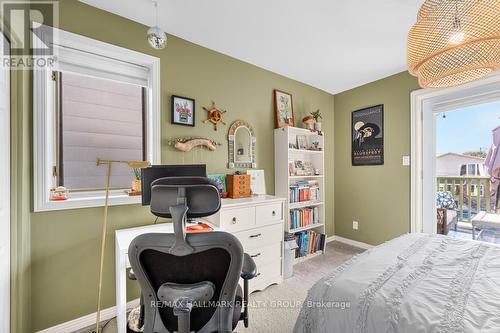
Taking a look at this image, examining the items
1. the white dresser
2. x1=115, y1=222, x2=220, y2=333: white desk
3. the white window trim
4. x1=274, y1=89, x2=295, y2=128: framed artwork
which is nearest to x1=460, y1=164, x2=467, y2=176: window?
x1=274, y1=89, x2=295, y2=128: framed artwork

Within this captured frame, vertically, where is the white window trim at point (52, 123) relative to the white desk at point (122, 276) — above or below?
above

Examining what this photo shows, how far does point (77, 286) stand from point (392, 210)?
3650mm

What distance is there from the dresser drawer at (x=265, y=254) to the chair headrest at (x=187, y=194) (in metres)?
1.34

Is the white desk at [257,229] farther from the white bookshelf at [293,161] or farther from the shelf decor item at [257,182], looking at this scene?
the white bookshelf at [293,161]

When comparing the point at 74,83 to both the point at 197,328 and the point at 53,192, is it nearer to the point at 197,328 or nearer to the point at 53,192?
the point at 53,192

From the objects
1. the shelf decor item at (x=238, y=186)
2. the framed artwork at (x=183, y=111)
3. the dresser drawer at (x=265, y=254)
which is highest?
the framed artwork at (x=183, y=111)

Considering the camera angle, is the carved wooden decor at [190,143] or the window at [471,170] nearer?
the carved wooden decor at [190,143]

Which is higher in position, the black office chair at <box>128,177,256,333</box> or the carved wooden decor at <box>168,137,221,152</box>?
the carved wooden decor at <box>168,137,221,152</box>

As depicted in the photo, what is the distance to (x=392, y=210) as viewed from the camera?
3.12 m

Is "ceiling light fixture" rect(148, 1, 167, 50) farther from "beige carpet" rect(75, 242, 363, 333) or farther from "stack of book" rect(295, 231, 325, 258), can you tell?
"stack of book" rect(295, 231, 325, 258)

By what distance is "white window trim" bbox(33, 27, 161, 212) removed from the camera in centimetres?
159

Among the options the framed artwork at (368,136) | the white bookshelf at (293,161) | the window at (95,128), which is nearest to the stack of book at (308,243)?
the white bookshelf at (293,161)

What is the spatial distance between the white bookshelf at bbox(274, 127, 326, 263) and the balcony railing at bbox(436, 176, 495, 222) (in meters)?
1.59

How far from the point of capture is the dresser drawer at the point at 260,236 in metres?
2.14
